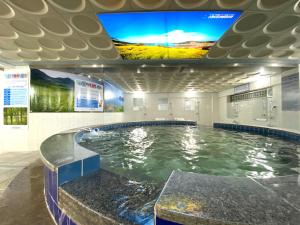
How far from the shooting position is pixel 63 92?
636 centimetres

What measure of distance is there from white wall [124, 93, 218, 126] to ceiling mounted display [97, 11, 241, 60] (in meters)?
7.72

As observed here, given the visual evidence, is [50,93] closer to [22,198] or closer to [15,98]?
[15,98]

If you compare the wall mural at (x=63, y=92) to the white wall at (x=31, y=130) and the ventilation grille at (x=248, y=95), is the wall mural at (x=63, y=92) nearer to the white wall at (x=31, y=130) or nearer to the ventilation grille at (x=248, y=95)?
the white wall at (x=31, y=130)

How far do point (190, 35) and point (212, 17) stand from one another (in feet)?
2.57

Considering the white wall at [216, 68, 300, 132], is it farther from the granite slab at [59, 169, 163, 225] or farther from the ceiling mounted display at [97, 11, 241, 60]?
the granite slab at [59, 169, 163, 225]

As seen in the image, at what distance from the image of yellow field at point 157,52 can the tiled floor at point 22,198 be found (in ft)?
10.7

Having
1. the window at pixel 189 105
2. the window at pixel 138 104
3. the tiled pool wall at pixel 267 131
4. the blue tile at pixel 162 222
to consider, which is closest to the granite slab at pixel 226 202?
the blue tile at pixel 162 222

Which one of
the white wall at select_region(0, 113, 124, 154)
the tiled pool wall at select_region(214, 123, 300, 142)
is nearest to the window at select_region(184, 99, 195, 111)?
the tiled pool wall at select_region(214, 123, 300, 142)

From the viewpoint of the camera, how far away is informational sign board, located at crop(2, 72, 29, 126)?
17.3ft

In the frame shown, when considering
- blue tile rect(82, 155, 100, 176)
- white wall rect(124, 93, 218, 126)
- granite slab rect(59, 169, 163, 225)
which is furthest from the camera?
white wall rect(124, 93, 218, 126)

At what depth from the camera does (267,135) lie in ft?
16.1

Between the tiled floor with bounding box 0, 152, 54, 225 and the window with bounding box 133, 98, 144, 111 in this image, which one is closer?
the tiled floor with bounding box 0, 152, 54, 225

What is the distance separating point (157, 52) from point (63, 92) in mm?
3912

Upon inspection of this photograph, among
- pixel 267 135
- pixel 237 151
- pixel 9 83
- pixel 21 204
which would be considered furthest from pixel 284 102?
pixel 9 83
